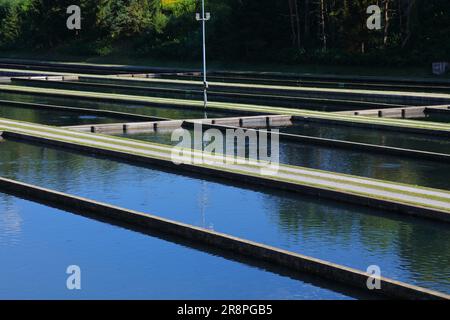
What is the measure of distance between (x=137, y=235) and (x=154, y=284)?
10.6ft

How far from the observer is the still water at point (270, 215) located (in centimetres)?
1608

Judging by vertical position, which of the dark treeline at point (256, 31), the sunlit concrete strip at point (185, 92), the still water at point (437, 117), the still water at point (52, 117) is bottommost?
the still water at point (437, 117)

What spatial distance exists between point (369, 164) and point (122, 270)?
11.4m

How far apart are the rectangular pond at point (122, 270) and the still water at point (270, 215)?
0.66m

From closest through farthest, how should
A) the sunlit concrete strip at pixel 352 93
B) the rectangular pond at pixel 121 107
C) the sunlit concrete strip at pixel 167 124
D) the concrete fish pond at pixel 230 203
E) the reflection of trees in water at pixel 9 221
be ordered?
the concrete fish pond at pixel 230 203 < the reflection of trees in water at pixel 9 221 < the sunlit concrete strip at pixel 167 124 < the rectangular pond at pixel 121 107 < the sunlit concrete strip at pixel 352 93

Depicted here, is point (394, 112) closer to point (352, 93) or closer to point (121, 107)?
point (352, 93)

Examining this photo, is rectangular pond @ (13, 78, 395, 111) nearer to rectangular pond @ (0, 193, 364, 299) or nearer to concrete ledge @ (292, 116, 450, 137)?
concrete ledge @ (292, 116, 450, 137)

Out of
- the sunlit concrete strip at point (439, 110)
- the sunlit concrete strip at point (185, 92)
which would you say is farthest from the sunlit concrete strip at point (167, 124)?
the sunlit concrete strip at point (439, 110)

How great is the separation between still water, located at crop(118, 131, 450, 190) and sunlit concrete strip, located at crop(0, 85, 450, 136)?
485cm

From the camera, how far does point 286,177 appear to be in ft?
74.7

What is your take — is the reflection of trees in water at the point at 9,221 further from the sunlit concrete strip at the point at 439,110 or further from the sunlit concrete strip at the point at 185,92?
the sunlit concrete strip at the point at 185,92

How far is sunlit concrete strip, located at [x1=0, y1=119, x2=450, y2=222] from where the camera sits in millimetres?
19516

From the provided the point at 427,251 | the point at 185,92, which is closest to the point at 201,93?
the point at 185,92

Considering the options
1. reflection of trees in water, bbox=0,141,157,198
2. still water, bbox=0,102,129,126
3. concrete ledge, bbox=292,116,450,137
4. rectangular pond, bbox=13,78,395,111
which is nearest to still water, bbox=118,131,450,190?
reflection of trees in water, bbox=0,141,157,198
